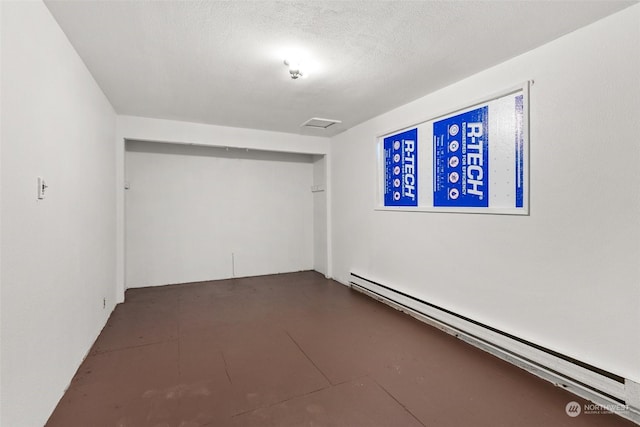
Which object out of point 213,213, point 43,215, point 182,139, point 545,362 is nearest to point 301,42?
point 43,215

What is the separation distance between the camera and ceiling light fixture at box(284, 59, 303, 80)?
2.79 m

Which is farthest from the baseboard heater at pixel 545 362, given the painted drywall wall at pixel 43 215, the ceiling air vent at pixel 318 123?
the painted drywall wall at pixel 43 215

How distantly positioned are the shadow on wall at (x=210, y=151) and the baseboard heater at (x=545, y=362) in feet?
12.7

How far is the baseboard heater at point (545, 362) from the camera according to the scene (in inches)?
81.3

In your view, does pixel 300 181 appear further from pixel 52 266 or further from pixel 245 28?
pixel 52 266

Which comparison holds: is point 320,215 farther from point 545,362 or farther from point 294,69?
point 545,362

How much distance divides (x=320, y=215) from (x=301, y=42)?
408cm

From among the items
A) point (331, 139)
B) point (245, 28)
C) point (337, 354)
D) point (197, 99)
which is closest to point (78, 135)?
point (197, 99)

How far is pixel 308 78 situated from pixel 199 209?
3.55 meters

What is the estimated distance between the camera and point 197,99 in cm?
380

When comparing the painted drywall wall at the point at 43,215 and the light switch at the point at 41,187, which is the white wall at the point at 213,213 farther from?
the light switch at the point at 41,187

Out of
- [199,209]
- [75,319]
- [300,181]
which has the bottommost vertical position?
[75,319]

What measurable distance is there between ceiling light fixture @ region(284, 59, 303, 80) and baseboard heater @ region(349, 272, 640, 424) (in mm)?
2838

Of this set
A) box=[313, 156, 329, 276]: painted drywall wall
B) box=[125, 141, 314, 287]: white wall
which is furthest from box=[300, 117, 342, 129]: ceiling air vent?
box=[125, 141, 314, 287]: white wall
